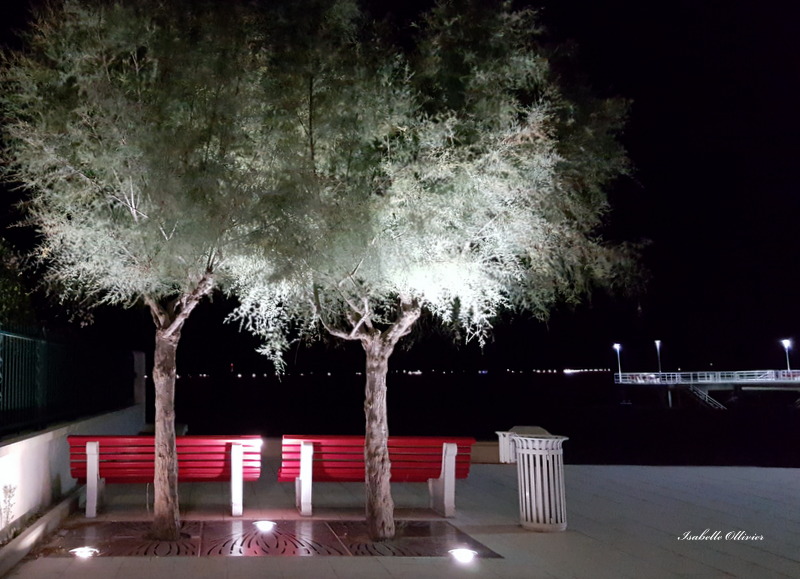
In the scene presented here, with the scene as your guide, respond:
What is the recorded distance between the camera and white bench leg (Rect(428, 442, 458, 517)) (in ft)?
36.7

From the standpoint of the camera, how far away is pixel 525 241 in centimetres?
985

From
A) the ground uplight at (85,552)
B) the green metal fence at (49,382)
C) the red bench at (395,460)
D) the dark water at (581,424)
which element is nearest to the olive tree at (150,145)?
the ground uplight at (85,552)

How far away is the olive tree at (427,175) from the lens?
918cm

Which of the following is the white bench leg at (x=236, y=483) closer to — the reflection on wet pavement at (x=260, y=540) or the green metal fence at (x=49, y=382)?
the reflection on wet pavement at (x=260, y=540)

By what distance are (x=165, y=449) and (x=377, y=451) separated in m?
Result: 2.58

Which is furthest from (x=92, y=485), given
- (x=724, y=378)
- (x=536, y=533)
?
(x=724, y=378)

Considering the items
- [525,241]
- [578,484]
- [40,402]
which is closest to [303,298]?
[525,241]

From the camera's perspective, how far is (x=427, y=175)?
9203mm

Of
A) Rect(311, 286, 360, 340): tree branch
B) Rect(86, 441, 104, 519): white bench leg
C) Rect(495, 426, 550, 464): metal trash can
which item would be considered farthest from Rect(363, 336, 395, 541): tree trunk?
Rect(495, 426, 550, 464): metal trash can

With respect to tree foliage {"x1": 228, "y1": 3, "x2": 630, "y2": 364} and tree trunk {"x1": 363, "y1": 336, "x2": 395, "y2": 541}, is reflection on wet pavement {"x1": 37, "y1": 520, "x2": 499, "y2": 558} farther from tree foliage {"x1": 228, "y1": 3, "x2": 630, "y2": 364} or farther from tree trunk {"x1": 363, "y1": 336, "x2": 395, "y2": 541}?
tree foliage {"x1": 228, "y1": 3, "x2": 630, "y2": 364}

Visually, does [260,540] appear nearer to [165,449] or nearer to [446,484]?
[165,449]

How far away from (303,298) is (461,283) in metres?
2.00

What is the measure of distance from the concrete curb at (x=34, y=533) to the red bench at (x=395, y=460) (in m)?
2.89

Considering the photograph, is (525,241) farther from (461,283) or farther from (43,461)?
(43,461)
